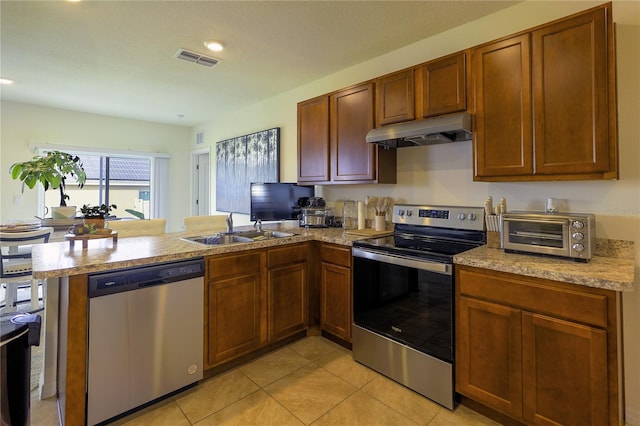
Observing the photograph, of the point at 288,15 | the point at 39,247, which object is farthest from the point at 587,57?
the point at 39,247

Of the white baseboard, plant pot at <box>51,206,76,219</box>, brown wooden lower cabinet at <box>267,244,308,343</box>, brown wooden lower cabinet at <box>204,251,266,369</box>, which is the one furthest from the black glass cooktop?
plant pot at <box>51,206,76,219</box>

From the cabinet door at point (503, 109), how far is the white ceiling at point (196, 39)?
48 cm

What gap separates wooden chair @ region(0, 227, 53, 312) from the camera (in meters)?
2.91

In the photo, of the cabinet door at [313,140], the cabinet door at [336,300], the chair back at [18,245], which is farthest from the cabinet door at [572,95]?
the chair back at [18,245]

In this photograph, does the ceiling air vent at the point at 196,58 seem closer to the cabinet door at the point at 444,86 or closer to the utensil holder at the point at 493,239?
the cabinet door at the point at 444,86

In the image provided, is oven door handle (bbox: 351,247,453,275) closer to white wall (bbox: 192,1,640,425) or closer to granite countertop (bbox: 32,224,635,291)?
granite countertop (bbox: 32,224,635,291)

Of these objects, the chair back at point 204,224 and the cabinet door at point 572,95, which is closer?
the cabinet door at point 572,95

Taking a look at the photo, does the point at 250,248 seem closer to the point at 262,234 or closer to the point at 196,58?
the point at 262,234

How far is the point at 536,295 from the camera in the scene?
1568mm

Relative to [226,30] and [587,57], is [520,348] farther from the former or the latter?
[226,30]

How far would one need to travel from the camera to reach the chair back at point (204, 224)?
9.72ft

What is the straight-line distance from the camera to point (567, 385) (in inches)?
59.0

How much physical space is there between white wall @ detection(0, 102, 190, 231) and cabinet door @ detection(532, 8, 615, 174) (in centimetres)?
581

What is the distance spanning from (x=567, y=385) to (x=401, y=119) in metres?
1.90
